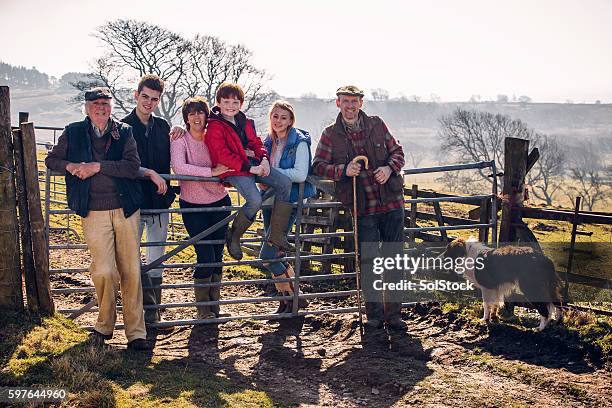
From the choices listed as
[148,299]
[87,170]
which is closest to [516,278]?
[148,299]

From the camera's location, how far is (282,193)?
5758 millimetres

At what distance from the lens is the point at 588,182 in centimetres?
7050

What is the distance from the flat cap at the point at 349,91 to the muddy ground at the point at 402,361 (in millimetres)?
2461

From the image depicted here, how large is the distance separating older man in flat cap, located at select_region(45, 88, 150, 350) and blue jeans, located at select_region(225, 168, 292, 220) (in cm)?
95

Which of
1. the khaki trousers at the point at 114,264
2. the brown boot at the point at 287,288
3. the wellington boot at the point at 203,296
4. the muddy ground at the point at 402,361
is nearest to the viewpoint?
the muddy ground at the point at 402,361

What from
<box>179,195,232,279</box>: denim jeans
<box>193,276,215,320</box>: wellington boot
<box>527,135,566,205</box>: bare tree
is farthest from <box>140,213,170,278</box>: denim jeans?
<box>527,135,566,205</box>: bare tree

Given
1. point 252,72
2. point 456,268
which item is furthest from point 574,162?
point 456,268

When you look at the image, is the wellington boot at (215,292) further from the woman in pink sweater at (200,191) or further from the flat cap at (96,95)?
the flat cap at (96,95)

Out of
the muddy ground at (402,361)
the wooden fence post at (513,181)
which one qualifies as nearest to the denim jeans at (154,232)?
the muddy ground at (402,361)

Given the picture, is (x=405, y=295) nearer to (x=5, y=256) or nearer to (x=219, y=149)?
(x=219, y=149)

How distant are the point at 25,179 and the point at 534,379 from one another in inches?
189

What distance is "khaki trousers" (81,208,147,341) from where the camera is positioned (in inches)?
200

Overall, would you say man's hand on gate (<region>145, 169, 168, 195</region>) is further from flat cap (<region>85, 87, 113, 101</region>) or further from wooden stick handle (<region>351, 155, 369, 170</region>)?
wooden stick handle (<region>351, 155, 369, 170</region>)

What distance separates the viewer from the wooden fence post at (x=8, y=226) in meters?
5.18
